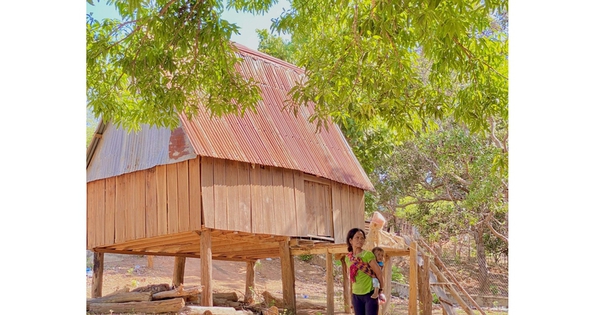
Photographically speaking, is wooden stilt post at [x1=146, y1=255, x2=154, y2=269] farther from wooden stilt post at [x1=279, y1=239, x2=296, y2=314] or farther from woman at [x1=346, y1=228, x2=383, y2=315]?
woman at [x1=346, y1=228, x2=383, y2=315]

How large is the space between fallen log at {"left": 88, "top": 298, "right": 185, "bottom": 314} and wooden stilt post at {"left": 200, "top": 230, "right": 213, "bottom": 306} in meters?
0.32

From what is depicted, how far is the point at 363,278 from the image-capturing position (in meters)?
5.34

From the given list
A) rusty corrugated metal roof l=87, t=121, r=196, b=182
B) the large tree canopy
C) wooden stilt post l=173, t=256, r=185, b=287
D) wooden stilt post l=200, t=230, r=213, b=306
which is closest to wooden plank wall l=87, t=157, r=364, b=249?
rusty corrugated metal roof l=87, t=121, r=196, b=182

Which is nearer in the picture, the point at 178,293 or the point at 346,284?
the point at 178,293

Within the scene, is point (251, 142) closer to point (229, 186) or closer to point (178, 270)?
point (229, 186)

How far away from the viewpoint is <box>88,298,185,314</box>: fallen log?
9.54 meters

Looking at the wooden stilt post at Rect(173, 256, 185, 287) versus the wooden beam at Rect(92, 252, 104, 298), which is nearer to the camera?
A: the wooden beam at Rect(92, 252, 104, 298)

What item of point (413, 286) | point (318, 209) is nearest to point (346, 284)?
point (318, 209)

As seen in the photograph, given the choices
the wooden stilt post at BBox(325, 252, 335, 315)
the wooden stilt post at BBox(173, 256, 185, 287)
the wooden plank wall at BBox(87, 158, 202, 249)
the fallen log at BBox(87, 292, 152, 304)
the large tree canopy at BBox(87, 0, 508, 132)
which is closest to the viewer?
the large tree canopy at BBox(87, 0, 508, 132)

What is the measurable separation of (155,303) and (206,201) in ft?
5.66

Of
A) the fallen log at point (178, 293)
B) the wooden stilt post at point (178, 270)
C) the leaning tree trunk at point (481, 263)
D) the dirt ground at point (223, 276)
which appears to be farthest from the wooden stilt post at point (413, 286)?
the leaning tree trunk at point (481, 263)
